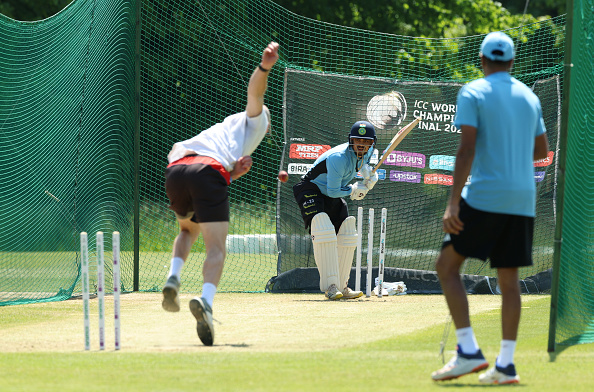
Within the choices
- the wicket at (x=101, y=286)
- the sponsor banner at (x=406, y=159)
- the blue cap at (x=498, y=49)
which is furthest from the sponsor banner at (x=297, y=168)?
the blue cap at (x=498, y=49)

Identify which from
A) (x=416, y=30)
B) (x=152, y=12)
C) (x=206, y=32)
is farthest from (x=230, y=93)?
(x=416, y=30)

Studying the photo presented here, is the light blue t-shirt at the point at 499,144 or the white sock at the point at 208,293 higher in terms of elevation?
the light blue t-shirt at the point at 499,144

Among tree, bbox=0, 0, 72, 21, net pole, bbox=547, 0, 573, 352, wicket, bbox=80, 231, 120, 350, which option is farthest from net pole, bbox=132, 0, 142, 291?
tree, bbox=0, 0, 72, 21

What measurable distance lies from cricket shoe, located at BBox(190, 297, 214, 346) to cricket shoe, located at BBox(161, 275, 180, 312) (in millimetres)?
225

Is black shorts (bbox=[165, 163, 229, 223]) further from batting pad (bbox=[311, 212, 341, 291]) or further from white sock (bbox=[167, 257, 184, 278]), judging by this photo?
batting pad (bbox=[311, 212, 341, 291])

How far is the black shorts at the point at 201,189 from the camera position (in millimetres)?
6285

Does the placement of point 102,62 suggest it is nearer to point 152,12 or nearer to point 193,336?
point 152,12

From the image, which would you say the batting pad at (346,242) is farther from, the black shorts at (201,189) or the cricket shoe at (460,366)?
the cricket shoe at (460,366)

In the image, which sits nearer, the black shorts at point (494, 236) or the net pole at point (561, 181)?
the black shorts at point (494, 236)

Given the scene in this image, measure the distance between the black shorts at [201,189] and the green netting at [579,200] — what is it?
237 centimetres

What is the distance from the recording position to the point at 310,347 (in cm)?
610

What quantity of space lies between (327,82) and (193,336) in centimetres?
598

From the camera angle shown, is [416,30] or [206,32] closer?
[206,32]

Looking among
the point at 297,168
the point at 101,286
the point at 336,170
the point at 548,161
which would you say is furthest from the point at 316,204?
the point at 101,286
